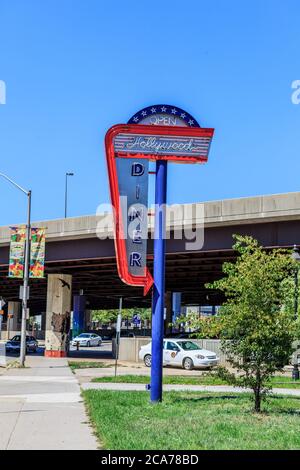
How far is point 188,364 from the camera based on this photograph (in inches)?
1128

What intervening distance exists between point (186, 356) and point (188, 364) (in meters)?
0.39

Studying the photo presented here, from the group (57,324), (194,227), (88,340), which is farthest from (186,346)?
(88,340)

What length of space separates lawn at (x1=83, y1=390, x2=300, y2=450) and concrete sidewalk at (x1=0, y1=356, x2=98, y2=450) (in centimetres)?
33

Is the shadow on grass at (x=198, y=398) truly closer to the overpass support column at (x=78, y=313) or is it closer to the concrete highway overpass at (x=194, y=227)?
the concrete highway overpass at (x=194, y=227)

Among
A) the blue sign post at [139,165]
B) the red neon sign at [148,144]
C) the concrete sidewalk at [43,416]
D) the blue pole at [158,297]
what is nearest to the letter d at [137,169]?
the blue sign post at [139,165]

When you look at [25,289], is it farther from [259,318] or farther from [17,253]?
[259,318]

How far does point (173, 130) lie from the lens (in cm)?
1403

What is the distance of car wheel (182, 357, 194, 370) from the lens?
28.5 meters

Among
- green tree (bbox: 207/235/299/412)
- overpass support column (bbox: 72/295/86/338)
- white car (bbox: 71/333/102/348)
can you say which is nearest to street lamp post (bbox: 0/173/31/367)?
green tree (bbox: 207/235/299/412)

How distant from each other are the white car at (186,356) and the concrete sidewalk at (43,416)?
8771mm

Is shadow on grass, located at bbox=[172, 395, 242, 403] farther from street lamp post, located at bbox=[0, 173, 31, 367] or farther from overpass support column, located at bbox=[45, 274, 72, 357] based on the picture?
overpass support column, located at bbox=[45, 274, 72, 357]

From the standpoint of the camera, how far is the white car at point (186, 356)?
28.3 meters
